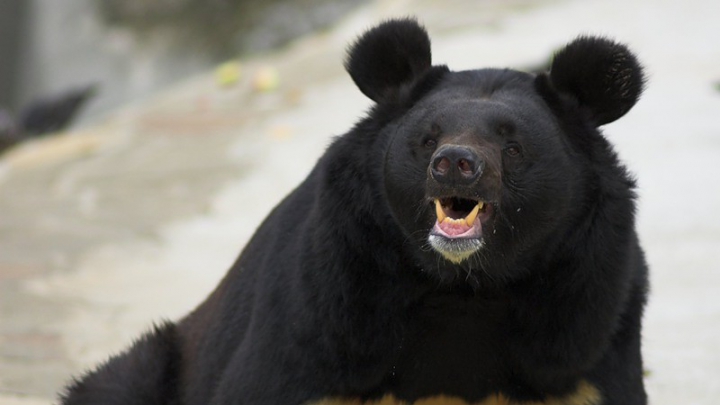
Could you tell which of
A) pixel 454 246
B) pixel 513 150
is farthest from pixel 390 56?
pixel 454 246

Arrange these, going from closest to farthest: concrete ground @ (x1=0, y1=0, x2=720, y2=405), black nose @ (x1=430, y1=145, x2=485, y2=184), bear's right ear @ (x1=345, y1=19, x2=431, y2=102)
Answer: black nose @ (x1=430, y1=145, x2=485, y2=184)
bear's right ear @ (x1=345, y1=19, x2=431, y2=102)
concrete ground @ (x1=0, y1=0, x2=720, y2=405)

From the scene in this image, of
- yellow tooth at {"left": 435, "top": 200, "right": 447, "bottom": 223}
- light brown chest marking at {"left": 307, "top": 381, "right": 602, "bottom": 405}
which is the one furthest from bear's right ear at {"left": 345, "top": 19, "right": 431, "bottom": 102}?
light brown chest marking at {"left": 307, "top": 381, "right": 602, "bottom": 405}

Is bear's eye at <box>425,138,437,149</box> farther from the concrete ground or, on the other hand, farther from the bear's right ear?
the concrete ground

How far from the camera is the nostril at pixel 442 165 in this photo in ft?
9.18

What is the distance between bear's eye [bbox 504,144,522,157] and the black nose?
0.25 metres

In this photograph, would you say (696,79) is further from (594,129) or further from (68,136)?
(594,129)

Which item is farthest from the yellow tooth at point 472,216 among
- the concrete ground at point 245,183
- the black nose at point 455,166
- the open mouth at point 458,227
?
the concrete ground at point 245,183

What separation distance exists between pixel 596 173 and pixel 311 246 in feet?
2.46

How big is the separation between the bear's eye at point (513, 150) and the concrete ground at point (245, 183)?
74.9 inches

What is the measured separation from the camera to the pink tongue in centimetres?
288

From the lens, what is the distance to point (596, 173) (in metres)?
3.13

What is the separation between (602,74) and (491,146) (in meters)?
0.42

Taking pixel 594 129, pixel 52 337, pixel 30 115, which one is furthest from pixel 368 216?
pixel 30 115

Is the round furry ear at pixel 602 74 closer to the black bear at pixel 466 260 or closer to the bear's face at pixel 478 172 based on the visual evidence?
the black bear at pixel 466 260
